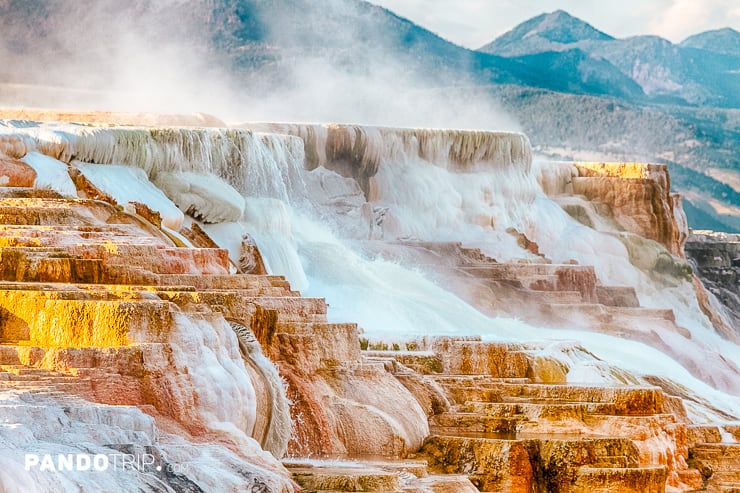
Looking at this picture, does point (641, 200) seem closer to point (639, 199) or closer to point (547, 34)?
point (639, 199)

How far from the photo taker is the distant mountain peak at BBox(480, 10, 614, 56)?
132 meters

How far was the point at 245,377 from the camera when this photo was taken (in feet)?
69.0

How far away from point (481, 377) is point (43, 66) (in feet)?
147

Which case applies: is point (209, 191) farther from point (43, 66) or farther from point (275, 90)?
point (275, 90)

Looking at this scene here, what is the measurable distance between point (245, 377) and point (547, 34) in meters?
114

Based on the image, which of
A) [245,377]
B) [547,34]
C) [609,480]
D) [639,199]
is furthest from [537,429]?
[547,34]

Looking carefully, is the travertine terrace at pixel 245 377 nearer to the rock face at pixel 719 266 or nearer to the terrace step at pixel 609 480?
the terrace step at pixel 609 480

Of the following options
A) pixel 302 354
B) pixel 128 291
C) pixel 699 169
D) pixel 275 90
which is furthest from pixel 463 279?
pixel 699 169

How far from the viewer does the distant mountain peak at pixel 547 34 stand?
131875 millimetres

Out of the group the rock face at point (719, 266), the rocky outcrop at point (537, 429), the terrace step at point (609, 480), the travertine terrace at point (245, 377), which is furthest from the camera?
the rock face at point (719, 266)

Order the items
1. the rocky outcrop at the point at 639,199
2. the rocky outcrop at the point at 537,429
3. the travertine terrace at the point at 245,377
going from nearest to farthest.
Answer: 1. the travertine terrace at the point at 245,377
2. the rocky outcrop at the point at 537,429
3. the rocky outcrop at the point at 639,199

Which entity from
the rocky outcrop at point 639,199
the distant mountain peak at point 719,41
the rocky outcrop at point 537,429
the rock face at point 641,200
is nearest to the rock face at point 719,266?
the rocky outcrop at point 639,199

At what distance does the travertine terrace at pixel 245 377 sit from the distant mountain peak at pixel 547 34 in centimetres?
9325

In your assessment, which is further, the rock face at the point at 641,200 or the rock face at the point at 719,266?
the rock face at the point at 719,266
